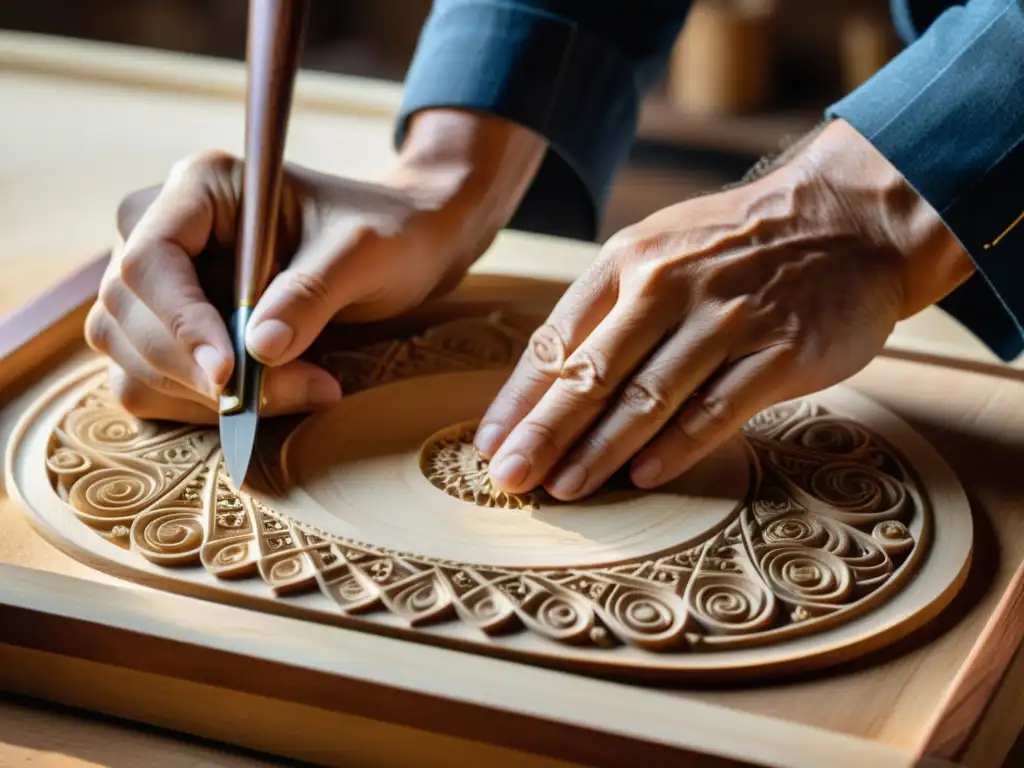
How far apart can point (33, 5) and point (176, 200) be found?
7.31 feet

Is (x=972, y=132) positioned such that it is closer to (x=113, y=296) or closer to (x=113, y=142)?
(x=113, y=296)

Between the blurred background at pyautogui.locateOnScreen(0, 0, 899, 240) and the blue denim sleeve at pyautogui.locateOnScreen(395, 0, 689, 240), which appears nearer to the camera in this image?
the blue denim sleeve at pyautogui.locateOnScreen(395, 0, 689, 240)

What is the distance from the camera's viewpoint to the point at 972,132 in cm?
87

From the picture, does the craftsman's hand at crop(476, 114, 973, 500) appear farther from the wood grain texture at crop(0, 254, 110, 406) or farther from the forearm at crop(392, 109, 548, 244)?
the wood grain texture at crop(0, 254, 110, 406)

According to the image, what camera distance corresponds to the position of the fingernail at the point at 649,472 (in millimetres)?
811

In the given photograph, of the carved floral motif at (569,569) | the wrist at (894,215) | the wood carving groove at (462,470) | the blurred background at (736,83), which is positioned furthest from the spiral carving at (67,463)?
the blurred background at (736,83)

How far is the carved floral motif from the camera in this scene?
2.20 feet

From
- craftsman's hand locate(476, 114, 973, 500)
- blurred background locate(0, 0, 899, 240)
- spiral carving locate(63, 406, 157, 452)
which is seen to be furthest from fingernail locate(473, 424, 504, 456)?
blurred background locate(0, 0, 899, 240)

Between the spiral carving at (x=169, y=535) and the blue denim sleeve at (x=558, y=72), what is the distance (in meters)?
0.50

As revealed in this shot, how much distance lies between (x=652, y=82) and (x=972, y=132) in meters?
0.45

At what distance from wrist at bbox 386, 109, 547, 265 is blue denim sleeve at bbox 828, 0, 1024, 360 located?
0.33 meters

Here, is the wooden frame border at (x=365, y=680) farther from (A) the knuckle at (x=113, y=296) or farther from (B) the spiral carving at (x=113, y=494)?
(A) the knuckle at (x=113, y=296)

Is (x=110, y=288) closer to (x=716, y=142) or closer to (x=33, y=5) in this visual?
(x=716, y=142)

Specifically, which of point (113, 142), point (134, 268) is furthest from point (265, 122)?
point (113, 142)
